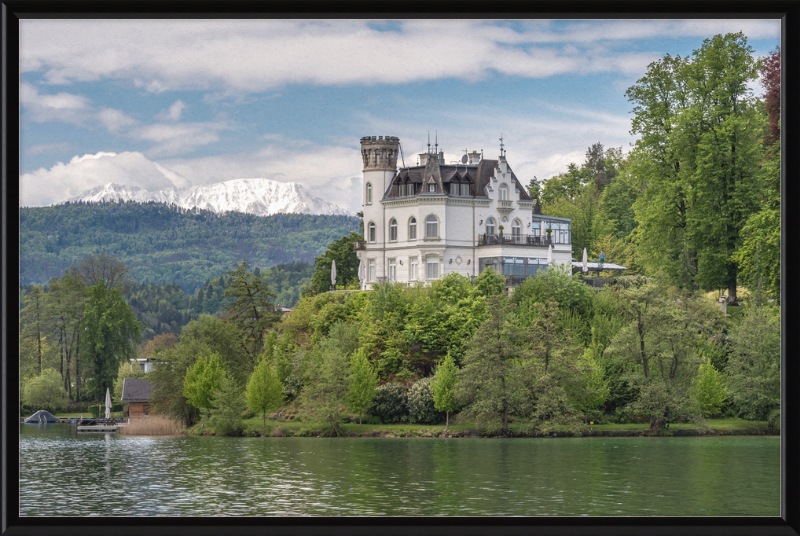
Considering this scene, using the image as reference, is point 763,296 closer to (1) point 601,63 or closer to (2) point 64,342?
(1) point 601,63

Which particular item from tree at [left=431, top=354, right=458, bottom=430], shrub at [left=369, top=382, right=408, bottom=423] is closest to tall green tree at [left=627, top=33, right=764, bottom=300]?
tree at [left=431, top=354, right=458, bottom=430]

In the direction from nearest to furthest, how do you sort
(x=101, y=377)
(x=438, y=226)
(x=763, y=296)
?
(x=763, y=296)
(x=101, y=377)
(x=438, y=226)

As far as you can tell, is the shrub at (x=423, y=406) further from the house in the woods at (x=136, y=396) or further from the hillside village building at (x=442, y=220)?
the house in the woods at (x=136, y=396)

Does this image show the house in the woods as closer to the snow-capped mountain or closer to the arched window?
the snow-capped mountain

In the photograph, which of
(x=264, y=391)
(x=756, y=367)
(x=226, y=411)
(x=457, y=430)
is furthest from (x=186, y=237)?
(x=756, y=367)

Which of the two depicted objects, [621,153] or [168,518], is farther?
[621,153]

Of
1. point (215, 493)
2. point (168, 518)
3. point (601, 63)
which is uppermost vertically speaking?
point (601, 63)

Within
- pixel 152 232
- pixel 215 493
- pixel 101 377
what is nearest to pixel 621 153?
pixel 152 232

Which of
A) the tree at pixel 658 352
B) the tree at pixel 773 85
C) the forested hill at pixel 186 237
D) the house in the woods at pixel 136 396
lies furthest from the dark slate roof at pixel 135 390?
the tree at pixel 773 85
